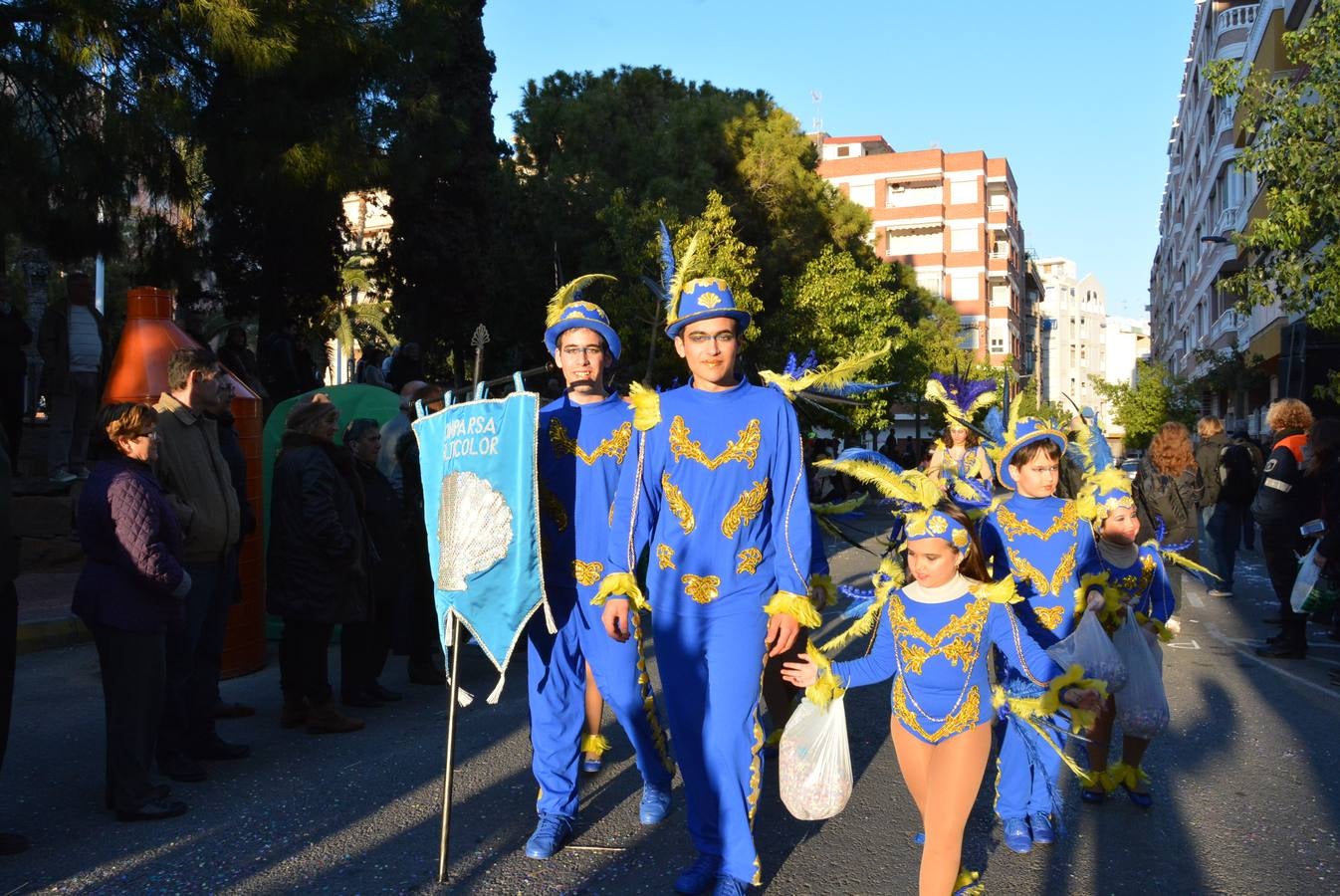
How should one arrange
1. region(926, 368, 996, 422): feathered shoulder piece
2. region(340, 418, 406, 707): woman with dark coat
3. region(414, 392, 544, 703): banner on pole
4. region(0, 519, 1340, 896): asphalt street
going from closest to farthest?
region(0, 519, 1340, 896): asphalt street < region(414, 392, 544, 703): banner on pole < region(926, 368, 996, 422): feathered shoulder piece < region(340, 418, 406, 707): woman with dark coat

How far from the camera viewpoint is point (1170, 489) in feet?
29.4

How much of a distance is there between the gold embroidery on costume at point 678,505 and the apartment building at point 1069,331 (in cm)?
12634

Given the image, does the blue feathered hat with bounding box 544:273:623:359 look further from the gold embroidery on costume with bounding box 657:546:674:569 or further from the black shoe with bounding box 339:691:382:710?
the black shoe with bounding box 339:691:382:710

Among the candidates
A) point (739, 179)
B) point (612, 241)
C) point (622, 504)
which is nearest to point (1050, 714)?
point (622, 504)

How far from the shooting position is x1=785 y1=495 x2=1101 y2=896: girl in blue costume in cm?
371

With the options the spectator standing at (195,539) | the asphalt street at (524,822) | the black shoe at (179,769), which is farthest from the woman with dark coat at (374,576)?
the black shoe at (179,769)

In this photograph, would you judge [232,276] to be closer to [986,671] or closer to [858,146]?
[986,671]

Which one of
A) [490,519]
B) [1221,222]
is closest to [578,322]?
[490,519]

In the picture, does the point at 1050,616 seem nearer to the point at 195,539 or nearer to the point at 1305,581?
the point at 195,539

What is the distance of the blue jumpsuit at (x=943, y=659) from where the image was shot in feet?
12.4

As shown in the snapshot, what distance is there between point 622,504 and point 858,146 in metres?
80.1

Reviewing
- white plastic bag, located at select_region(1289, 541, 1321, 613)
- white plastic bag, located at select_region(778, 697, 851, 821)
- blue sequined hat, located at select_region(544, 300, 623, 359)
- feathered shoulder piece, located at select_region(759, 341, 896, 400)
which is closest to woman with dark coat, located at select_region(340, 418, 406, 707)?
blue sequined hat, located at select_region(544, 300, 623, 359)

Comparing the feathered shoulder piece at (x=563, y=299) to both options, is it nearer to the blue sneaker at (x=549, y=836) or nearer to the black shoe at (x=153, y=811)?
the blue sneaker at (x=549, y=836)

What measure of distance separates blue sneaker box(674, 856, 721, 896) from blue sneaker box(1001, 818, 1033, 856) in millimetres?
1317
